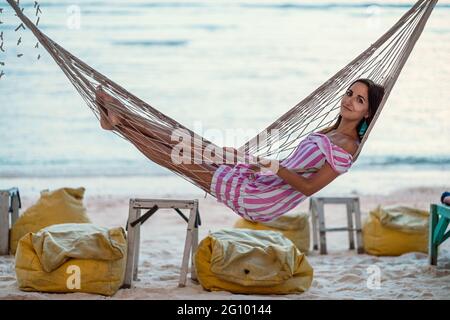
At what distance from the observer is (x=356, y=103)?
2639 mm

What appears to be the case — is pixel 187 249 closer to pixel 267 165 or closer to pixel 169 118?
pixel 169 118

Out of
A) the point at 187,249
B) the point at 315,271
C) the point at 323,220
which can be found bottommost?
the point at 315,271

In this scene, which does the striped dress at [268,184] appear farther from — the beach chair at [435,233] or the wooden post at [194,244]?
the beach chair at [435,233]

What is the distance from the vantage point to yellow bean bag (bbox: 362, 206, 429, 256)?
414 centimetres

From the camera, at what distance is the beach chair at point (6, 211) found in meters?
3.88

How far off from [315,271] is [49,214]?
1.28 m

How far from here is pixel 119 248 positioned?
3.16 m

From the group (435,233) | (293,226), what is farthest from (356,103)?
(293,226)

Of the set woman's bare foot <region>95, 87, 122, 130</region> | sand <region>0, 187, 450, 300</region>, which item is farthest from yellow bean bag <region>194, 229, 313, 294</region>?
woman's bare foot <region>95, 87, 122, 130</region>

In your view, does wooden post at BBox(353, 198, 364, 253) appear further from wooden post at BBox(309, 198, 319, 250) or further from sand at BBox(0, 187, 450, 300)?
wooden post at BBox(309, 198, 319, 250)

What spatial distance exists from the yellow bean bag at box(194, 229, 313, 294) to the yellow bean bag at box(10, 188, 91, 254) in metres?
0.92

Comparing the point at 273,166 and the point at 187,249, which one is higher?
the point at 273,166

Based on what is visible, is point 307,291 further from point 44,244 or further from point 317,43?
point 317,43

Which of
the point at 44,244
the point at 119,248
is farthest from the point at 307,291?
the point at 44,244
